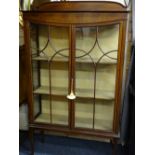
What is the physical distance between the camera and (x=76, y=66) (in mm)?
1783

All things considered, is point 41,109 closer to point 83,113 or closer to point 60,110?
point 60,110

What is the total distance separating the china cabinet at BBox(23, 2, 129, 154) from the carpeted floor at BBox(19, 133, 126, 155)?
0.30 m

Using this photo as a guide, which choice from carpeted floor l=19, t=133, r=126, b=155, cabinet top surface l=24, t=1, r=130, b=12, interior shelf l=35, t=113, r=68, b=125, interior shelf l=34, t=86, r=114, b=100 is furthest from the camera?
carpeted floor l=19, t=133, r=126, b=155

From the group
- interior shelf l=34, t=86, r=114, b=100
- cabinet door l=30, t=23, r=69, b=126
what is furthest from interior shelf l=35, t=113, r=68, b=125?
interior shelf l=34, t=86, r=114, b=100

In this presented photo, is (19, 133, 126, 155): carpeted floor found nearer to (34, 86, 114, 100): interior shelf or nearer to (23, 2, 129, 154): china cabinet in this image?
(23, 2, 129, 154): china cabinet

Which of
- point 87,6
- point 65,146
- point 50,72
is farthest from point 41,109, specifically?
point 87,6

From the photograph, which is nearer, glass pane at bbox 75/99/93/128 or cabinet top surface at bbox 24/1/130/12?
cabinet top surface at bbox 24/1/130/12

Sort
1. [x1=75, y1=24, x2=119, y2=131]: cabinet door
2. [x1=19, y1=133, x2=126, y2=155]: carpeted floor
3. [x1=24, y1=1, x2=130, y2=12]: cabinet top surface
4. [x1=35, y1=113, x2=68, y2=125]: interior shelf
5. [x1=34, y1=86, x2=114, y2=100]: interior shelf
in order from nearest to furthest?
[x1=24, y1=1, x2=130, y2=12]: cabinet top surface < [x1=75, y1=24, x2=119, y2=131]: cabinet door < [x1=34, y1=86, x2=114, y2=100]: interior shelf < [x1=35, y1=113, x2=68, y2=125]: interior shelf < [x1=19, y1=133, x2=126, y2=155]: carpeted floor

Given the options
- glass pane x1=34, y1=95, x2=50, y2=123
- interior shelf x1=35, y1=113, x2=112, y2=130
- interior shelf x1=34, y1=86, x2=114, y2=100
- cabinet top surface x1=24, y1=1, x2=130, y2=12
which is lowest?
interior shelf x1=35, y1=113, x2=112, y2=130

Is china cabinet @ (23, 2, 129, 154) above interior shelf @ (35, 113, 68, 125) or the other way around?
above

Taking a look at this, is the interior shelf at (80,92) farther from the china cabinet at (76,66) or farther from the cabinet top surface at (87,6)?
the cabinet top surface at (87,6)

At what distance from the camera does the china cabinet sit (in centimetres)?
164
